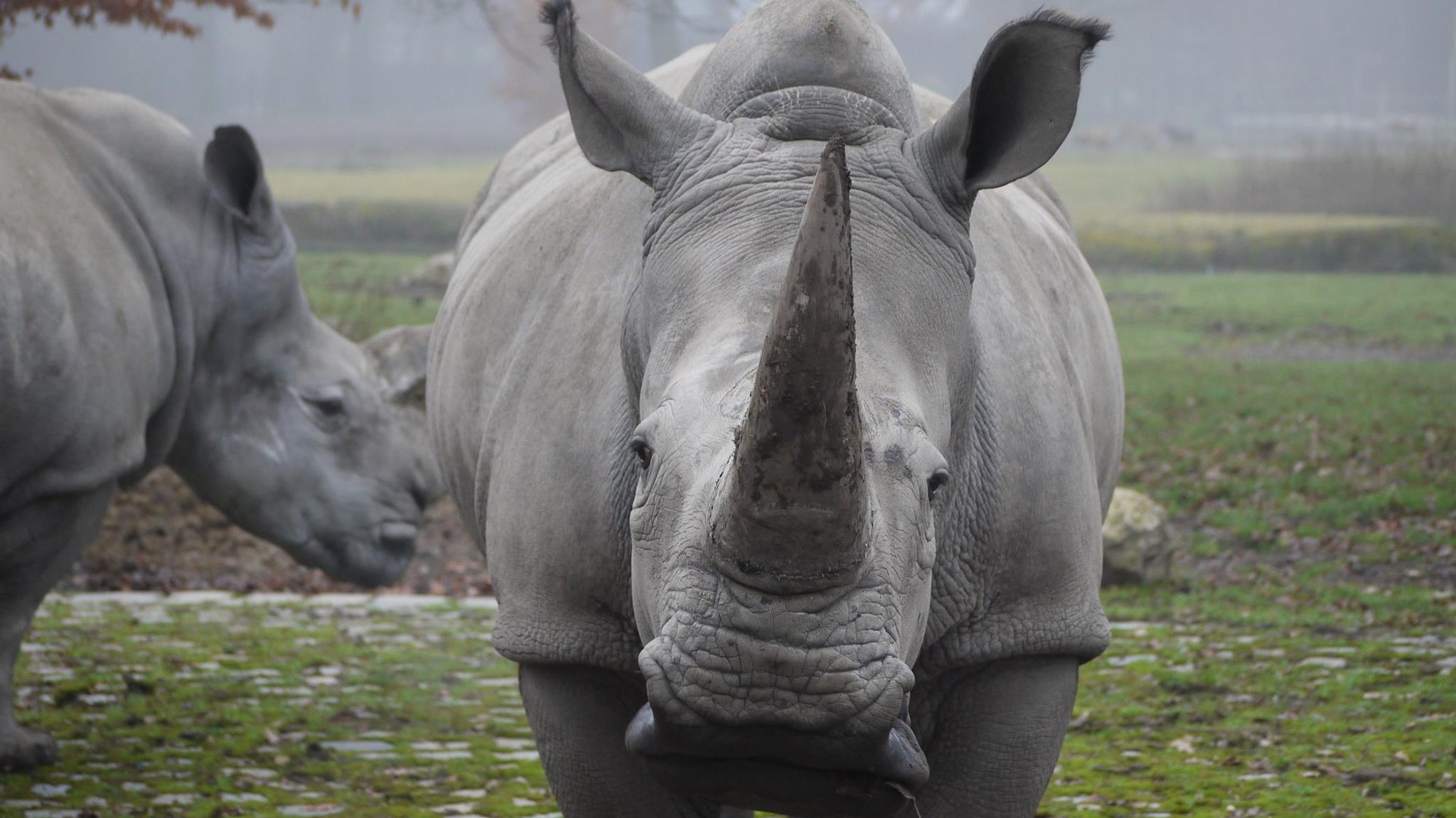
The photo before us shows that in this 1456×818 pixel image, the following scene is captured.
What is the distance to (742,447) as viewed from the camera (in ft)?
7.77

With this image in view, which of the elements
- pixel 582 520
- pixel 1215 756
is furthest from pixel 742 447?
pixel 1215 756

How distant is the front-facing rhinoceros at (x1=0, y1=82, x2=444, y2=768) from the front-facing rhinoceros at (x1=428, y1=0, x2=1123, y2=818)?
196 centimetres

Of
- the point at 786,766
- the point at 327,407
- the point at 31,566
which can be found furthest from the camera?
the point at 327,407

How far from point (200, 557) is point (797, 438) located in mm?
9047

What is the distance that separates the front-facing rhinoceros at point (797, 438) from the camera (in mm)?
2453

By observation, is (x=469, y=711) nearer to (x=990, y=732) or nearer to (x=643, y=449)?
(x=990, y=732)

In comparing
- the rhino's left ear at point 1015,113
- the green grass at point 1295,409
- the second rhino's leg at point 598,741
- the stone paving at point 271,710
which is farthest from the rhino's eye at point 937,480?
the green grass at point 1295,409

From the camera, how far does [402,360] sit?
10.8 m

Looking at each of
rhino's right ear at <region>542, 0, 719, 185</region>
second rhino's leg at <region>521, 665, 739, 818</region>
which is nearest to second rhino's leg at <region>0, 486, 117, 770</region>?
second rhino's leg at <region>521, 665, 739, 818</region>

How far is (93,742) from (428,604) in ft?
10.3

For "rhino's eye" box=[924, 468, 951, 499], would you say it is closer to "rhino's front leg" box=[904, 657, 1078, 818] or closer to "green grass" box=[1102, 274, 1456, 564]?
"rhino's front leg" box=[904, 657, 1078, 818]

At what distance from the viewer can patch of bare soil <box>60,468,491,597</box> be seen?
1011cm

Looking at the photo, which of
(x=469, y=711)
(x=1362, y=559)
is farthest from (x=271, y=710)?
(x=1362, y=559)

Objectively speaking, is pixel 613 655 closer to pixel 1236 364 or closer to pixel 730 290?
pixel 730 290
